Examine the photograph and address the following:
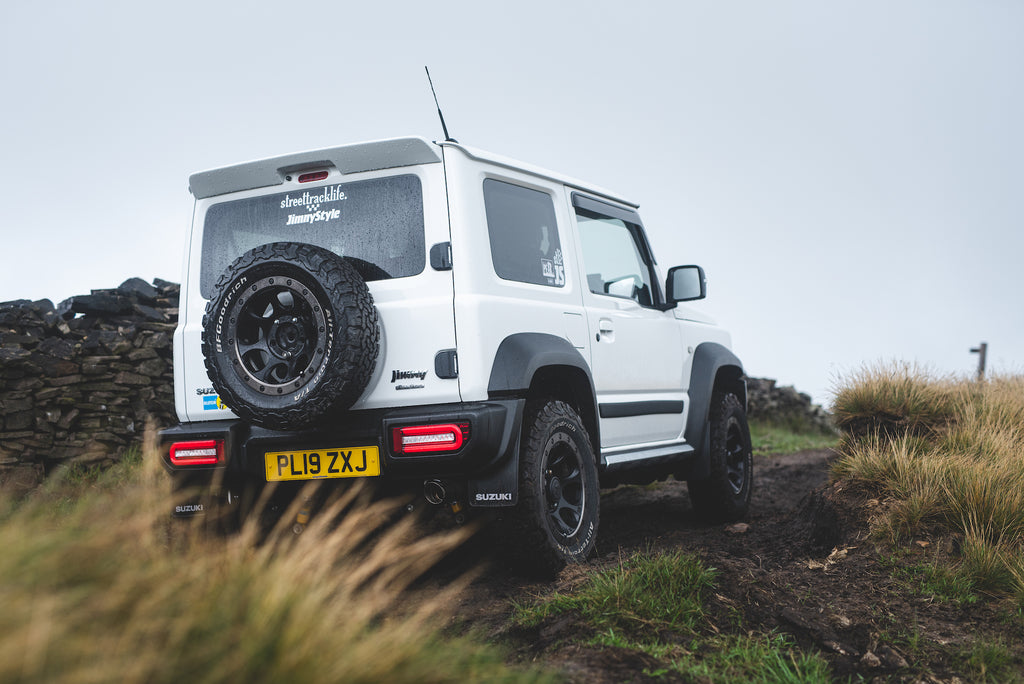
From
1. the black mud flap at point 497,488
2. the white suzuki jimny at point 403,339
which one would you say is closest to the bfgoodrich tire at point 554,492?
the white suzuki jimny at point 403,339

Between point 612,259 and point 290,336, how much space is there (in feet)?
8.28

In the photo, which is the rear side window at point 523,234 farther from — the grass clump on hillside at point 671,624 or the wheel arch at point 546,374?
the grass clump on hillside at point 671,624

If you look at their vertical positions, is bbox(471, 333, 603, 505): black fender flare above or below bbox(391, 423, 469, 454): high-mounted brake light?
above

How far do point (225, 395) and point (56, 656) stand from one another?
2.27 metres

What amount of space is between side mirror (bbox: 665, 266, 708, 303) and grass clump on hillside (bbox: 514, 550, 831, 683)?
240 cm

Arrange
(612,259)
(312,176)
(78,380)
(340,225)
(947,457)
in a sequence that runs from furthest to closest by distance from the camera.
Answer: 1. (78,380)
2. (947,457)
3. (612,259)
4. (312,176)
5. (340,225)

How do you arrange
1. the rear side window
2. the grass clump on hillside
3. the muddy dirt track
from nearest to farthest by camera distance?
the grass clump on hillside < the muddy dirt track < the rear side window

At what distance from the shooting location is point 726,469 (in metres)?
6.82

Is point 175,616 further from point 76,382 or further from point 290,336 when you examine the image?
point 76,382

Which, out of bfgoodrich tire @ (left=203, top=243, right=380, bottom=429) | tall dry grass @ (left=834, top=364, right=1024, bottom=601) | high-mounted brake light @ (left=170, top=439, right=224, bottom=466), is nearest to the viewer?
bfgoodrich tire @ (left=203, top=243, right=380, bottom=429)

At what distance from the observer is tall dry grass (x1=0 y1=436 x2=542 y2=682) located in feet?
6.35

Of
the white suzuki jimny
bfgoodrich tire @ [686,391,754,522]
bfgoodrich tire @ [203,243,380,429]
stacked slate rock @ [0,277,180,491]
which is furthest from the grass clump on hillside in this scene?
stacked slate rock @ [0,277,180,491]

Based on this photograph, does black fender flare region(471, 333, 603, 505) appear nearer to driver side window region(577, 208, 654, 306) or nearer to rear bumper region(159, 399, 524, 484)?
rear bumper region(159, 399, 524, 484)

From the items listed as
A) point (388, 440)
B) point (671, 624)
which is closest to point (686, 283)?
point (388, 440)
